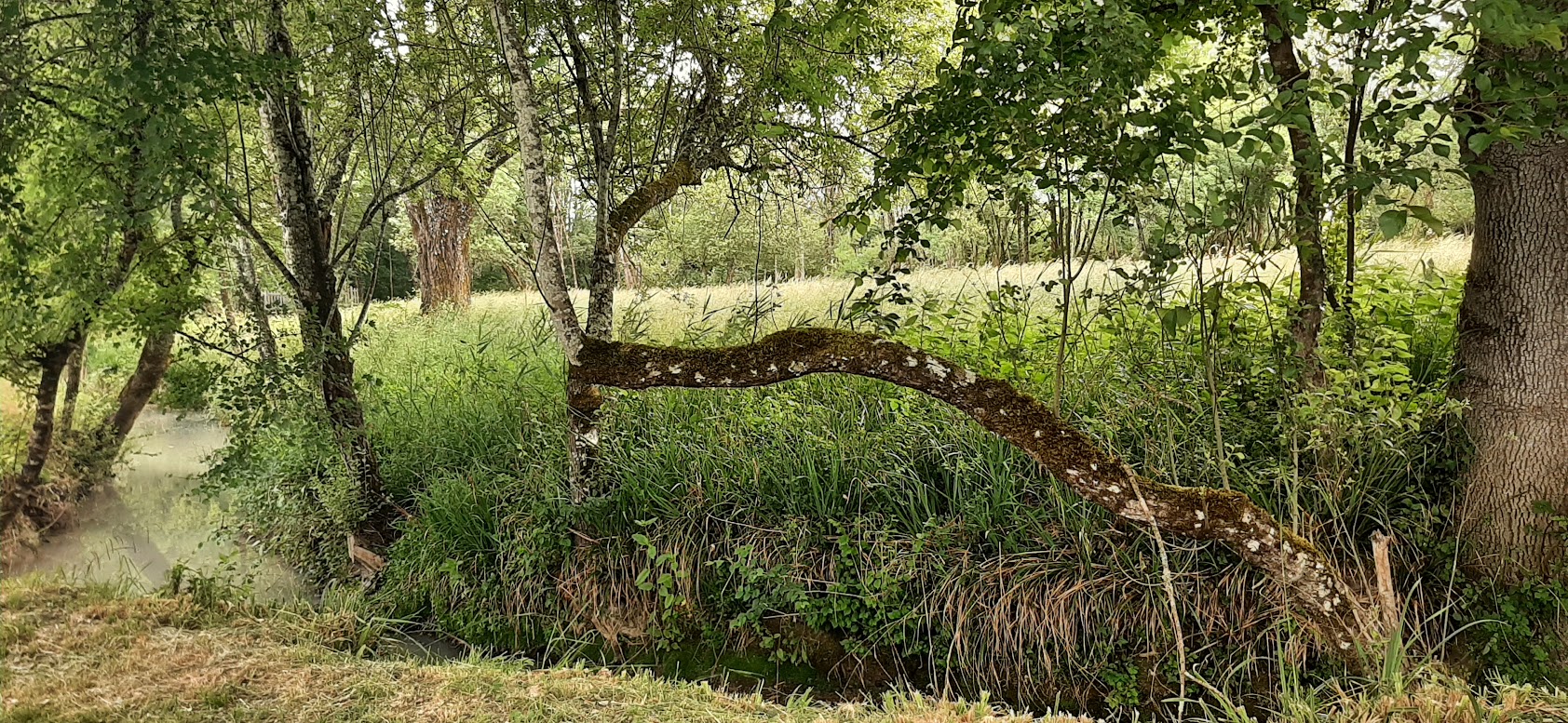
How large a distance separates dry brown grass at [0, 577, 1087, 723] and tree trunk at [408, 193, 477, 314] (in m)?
7.42

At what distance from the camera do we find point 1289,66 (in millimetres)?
3209

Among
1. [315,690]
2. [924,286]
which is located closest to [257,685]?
[315,690]

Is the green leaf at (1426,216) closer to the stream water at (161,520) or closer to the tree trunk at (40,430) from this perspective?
the tree trunk at (40,430)

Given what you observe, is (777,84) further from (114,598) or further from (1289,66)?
(114,598)

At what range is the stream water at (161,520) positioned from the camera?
4254 millimetres

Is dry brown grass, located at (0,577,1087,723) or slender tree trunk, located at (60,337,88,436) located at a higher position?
slender tree trunk, located at (60,337,88,436)

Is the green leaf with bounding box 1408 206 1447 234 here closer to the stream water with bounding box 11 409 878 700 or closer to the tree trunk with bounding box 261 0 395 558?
the stream water with bounding box 11 409 878 700

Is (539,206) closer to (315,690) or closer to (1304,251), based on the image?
(315,690)

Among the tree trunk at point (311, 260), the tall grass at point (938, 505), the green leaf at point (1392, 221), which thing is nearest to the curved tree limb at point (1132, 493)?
the tall grass at point (938, 505)

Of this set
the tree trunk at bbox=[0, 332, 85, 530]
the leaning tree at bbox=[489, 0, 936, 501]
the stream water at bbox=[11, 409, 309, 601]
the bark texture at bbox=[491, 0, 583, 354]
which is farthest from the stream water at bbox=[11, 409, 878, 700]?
the bark texture at bbox=[491, 0, 583, 354]

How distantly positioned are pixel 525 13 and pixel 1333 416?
387cm

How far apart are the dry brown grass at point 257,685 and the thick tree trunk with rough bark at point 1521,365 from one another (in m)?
2.16

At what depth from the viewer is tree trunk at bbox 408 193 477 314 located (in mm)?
10125

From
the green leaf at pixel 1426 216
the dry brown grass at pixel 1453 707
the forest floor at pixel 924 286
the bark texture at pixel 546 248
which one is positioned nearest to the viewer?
the green leaf at pixel 1426 216
